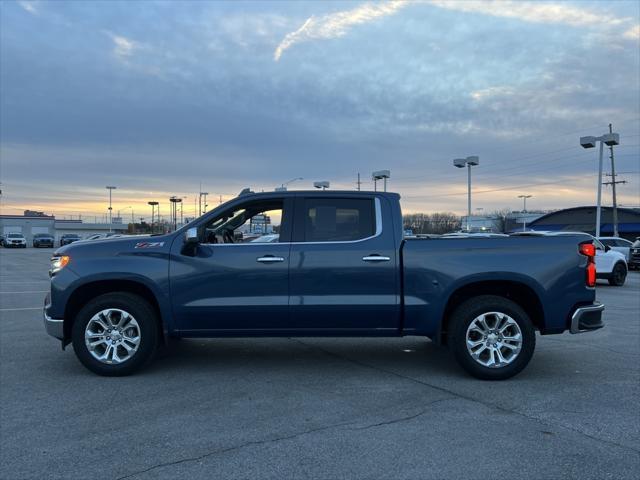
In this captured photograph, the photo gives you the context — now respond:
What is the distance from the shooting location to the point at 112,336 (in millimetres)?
5898

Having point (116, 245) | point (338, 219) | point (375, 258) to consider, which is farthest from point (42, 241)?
point (375, 258)

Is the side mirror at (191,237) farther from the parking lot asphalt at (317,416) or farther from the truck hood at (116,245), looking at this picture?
the parking lot asphalt at (317,416)

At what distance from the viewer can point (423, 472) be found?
12.0 feet

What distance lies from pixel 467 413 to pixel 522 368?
134 cm

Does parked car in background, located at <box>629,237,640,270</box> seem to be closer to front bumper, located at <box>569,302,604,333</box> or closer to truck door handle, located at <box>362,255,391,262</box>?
front bumper, located at <box>569,302,604,333</box>

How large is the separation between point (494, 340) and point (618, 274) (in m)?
14.4

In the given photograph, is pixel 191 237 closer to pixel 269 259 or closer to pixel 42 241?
pixel 269 259

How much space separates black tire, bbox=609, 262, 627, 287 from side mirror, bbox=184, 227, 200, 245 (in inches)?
635

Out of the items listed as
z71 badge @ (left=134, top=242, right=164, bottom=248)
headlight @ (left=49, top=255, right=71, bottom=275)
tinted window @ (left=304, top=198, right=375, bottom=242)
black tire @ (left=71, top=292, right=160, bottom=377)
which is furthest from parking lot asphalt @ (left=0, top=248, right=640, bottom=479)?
tinted window @ (left=304, top=198, right=375, bottom=242)

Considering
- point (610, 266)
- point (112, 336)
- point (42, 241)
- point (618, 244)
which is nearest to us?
point (112, 336)

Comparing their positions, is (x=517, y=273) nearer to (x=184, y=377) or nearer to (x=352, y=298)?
(x=352, y=298)

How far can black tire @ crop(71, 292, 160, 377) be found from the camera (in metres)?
5.85

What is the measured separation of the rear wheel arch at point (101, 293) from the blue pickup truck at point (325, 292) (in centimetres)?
6

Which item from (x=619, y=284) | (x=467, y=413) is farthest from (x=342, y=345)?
(x=619, y=284)
